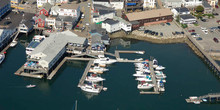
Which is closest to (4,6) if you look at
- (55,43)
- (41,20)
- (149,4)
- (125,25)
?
(41,20)

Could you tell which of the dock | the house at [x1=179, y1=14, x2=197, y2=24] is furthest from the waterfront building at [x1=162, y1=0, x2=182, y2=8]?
A: the dock

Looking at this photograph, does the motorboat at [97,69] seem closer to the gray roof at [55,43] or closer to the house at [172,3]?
the gray roof at [55,43]

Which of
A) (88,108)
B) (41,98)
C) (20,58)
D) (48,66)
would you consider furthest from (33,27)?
(88,108)

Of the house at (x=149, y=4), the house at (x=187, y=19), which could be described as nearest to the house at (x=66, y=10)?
the house at (x=149, y=4)

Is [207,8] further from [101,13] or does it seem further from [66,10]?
[66,10]

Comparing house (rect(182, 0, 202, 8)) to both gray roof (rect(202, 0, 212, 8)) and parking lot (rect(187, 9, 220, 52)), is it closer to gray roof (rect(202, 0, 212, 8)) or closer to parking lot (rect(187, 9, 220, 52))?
gray roof (rect(202, 0, 212, 8))
